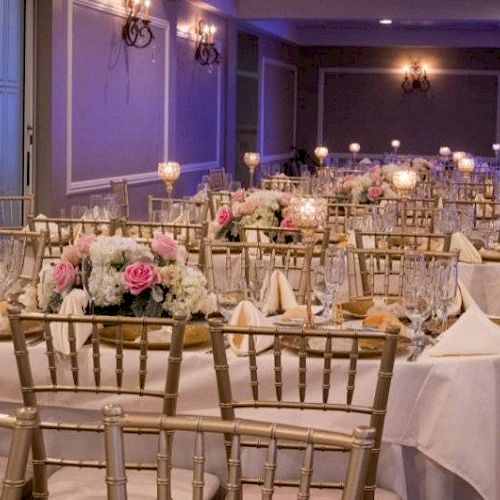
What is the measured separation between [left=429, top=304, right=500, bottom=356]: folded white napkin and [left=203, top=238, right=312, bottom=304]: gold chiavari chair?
56cm

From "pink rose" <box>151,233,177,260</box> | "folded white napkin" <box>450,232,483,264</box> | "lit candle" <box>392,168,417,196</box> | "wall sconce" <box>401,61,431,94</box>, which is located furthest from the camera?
"wall sconce" <box>401,61,431,94</box>

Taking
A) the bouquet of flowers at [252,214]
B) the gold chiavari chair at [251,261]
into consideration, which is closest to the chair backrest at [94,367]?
the gold chiavari chair at [251,261]

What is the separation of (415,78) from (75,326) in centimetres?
1955

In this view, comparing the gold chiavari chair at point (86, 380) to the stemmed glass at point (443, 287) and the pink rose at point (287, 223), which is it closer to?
the stemmed glass at point (443, 287)

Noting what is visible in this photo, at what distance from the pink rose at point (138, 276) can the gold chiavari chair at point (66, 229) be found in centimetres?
176

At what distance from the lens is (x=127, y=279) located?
385 cm

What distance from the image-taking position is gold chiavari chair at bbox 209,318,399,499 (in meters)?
2.96

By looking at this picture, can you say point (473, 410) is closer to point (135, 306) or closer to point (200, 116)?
point (135, 306)

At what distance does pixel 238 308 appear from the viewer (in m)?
3.82

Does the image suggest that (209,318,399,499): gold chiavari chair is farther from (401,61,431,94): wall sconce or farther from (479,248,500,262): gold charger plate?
(401,61,431,94): wall sconce

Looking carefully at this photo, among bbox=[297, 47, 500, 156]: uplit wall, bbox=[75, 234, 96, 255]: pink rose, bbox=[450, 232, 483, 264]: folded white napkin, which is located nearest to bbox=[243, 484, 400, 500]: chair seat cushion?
bbox=[75, 234, 96, 255]: pink rose

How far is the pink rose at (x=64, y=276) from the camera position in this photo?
12.9 feet

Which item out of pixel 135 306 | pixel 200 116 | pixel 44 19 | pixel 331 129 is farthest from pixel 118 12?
pixel 331 129

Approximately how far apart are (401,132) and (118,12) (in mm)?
11440
